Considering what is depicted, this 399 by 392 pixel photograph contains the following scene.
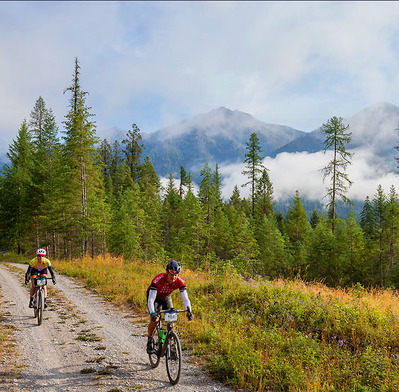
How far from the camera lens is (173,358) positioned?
5.42m

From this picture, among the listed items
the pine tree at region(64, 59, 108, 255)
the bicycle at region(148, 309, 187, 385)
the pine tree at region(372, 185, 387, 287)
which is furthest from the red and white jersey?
the pine tree at region(372, 185, 387, 287)

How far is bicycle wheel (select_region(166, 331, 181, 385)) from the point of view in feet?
17.4

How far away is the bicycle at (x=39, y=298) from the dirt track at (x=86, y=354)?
11.9 inches

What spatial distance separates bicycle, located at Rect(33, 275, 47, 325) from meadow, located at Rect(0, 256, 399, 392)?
1.09 meters

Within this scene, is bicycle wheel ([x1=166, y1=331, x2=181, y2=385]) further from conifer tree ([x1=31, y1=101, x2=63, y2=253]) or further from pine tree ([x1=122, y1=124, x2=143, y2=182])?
pine tree ([x1=122, y1=124, x2=143, y2=182])

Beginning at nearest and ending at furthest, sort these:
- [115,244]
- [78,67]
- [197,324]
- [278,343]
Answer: [278,343] < [197,324] < [78,67] < [115,244]

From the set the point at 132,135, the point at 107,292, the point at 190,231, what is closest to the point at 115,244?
the point at 190,231

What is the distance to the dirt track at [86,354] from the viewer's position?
529 cm

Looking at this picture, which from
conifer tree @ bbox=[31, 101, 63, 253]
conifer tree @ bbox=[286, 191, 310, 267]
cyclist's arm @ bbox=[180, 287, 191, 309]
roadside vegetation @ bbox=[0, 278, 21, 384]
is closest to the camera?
roadside vegetation @ bbox=[0, 278, 21, 384]

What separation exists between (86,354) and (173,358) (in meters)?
2.66

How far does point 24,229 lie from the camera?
32.8 meters

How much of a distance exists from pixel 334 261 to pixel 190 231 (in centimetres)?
1991

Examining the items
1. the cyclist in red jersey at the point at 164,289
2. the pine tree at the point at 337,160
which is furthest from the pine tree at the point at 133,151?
the cyclist in red jersey at the point at 164,289

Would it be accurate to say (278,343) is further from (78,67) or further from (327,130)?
(327,130)
